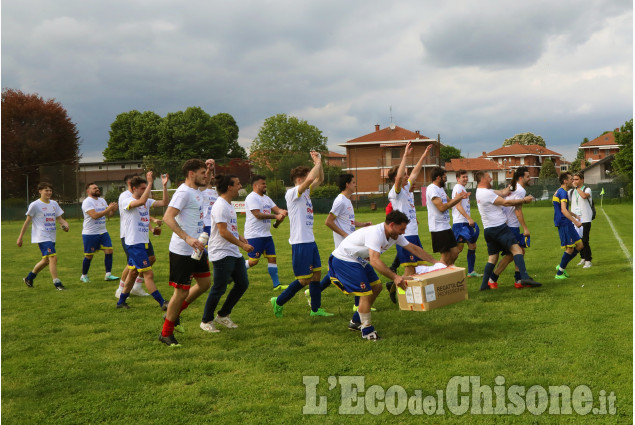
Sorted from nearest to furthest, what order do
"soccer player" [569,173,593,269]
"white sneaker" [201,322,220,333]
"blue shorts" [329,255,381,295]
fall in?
"blue shorts" [329,255,381,295], "white sneaker" [201,322,220,333], "soccer player" [569,173,593,269]

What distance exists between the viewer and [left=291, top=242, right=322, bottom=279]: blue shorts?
7.43 metres

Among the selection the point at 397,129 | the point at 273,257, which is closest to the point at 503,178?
the point at 397,129

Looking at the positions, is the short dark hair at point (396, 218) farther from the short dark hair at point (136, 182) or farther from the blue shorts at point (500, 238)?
the short dark hair at point (136, 182)

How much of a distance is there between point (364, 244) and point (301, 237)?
1.46m

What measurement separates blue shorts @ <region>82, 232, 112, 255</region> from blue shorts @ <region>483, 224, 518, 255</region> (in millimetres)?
7503

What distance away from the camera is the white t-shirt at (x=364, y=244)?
6035 mm

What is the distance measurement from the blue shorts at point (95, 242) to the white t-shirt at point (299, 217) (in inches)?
209

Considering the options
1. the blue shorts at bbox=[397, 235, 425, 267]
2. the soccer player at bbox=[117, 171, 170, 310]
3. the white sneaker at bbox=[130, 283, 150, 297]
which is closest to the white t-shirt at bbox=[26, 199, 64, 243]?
the white sneaker at bbox=[130, 283, 150, 297]

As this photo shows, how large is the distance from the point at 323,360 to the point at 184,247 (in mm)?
2169

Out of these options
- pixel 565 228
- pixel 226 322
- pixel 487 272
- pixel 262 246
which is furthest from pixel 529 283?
pixel 226 322

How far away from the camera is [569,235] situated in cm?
1030

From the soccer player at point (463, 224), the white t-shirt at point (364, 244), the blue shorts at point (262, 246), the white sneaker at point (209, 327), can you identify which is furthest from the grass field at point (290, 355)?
the soccer player at point (463, 224)

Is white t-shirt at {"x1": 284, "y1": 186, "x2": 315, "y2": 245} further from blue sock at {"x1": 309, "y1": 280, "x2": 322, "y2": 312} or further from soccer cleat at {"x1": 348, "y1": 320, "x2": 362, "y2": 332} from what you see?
soccer cleat at {"x1": 348, "y1": 320, "x2": 362, "y2": 332}

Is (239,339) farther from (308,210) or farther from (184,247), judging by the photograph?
(308,210)
